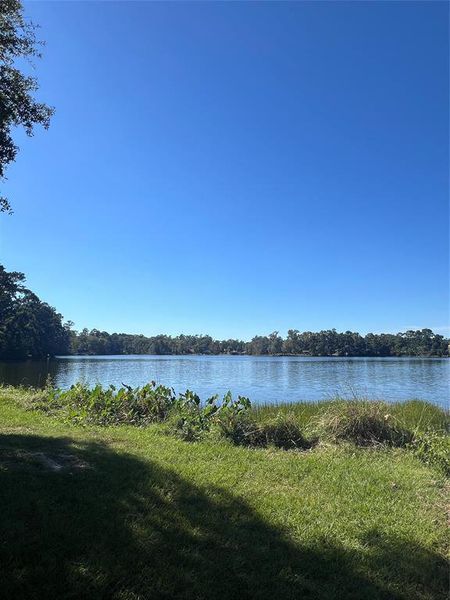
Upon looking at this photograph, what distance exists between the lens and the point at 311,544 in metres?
4.27

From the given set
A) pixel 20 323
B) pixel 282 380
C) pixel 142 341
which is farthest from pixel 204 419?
pixel 142 341

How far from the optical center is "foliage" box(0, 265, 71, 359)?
7738 centimetres

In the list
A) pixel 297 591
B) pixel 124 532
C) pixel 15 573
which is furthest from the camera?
pixel 124 532

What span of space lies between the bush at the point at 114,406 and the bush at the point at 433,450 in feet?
19.5

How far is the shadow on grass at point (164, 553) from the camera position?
10.7ft

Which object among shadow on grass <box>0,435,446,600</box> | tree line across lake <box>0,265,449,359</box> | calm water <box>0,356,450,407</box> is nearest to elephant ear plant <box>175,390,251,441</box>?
calm water <box>0,356,450,407</box>

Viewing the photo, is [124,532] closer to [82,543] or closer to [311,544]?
[82,543]

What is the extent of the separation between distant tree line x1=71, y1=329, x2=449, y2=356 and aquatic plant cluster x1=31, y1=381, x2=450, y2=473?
9448 cm

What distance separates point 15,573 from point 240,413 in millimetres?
7103

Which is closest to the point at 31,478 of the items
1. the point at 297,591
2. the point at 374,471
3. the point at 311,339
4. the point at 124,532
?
the point at 124,532

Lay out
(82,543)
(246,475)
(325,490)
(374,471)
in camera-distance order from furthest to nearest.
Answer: (374,471), (246,475), (325,490), (82,543)

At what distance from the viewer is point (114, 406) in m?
11.9

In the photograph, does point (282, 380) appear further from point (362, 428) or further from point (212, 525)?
point (212, 525)

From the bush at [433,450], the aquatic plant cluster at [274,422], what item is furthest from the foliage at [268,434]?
the bush at [433,450]
